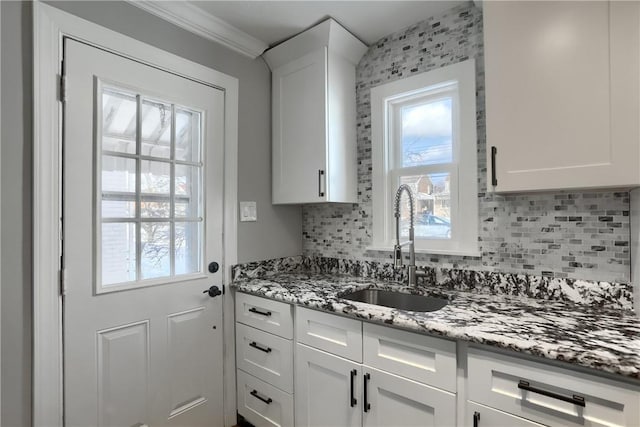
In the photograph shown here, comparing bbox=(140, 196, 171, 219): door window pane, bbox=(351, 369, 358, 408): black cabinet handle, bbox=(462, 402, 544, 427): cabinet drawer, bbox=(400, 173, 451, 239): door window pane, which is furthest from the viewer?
bbox=(400, 173, 451, 239): door window pane

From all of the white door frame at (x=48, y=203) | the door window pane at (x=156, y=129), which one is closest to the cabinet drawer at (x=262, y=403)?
the white door frame at (x=48, y=203)

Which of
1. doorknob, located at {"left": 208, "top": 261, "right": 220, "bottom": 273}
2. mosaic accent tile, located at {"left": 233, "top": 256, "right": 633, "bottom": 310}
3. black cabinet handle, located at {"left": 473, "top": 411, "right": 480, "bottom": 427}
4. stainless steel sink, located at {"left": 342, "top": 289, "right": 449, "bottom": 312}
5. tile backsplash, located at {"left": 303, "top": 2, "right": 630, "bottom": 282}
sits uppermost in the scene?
tile backsplash, located at {"left": 303, "top": 2, "right": 630, "bottom": 282}

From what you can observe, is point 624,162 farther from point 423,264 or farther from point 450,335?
point 423,264

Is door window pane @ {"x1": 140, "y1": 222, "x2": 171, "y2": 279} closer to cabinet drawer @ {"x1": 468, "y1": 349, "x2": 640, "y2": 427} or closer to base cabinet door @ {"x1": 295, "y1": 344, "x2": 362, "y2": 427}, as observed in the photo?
base cabinet door @ {"x1": 295, "y1": 344, "x2": 362, "y2": 427}

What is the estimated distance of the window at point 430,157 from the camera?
1734mm

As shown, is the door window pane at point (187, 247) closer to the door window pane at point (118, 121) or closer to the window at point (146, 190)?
the window at point (146, 190)

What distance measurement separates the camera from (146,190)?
5.40ft

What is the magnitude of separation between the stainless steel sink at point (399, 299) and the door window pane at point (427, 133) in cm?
78

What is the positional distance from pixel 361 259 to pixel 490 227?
80 cm

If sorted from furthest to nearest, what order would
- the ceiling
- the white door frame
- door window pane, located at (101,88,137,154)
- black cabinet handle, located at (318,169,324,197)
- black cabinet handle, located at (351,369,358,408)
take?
black cabinet handle, located at (318,169,324,197)
the ceiling
door window pane, located at (101,88,137,154)
black cabinet handle, located at (351,369,358,408)
the white door frame

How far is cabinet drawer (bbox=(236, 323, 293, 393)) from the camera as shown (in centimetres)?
169

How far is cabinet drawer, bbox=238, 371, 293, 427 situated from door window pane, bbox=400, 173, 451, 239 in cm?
116

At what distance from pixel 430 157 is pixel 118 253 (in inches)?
68.2

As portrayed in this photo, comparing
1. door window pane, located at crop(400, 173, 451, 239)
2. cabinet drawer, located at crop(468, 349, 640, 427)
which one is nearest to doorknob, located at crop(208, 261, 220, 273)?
door window pane, located at crop(400, 173, 451, 239)
